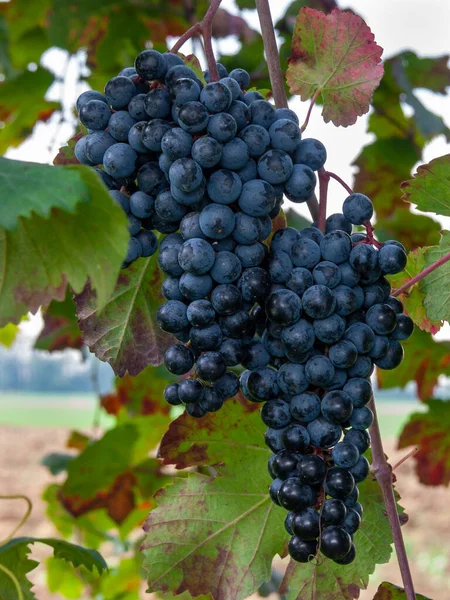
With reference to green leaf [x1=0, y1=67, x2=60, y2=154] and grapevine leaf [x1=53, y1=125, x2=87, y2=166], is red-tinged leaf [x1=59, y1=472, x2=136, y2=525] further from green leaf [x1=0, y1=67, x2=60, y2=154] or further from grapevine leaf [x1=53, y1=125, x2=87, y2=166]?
grapevine leaf [x1=53, y1=125, x2=87, y2=166]

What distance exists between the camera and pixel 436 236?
5.38 ft

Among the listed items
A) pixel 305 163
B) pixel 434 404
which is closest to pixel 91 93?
pixel 305 163

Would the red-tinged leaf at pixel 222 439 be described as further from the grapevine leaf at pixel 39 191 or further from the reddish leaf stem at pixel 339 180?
the grapevine leaf at pixel 39 191

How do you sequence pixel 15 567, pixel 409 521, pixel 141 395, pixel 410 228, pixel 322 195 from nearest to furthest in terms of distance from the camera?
pixel 322 195 → pixel 15 567 → pixel 410 228 → pixel 141 395 → pixel 409 521

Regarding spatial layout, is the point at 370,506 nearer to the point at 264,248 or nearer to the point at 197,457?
the point at 197,457

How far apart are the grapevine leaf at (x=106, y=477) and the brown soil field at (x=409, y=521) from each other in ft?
8.23

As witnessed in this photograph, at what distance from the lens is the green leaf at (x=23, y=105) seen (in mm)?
2121

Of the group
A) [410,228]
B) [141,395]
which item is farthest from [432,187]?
[141,395]

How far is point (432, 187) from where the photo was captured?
797 millimetres

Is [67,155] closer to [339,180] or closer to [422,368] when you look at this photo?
[339,180]

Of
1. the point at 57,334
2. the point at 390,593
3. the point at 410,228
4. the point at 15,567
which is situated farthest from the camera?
the point at 57,334

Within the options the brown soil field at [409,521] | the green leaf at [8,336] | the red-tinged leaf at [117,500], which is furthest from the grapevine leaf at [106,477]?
the brown soil field at [409,521]

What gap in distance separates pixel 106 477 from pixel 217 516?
1.21m

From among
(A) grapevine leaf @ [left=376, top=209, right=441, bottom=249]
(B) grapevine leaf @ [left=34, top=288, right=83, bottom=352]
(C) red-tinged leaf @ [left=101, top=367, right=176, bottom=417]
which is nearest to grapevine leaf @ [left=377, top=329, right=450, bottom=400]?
(A) grapevine leaf @ [left=376, top=209, right=441, bottom=249]
